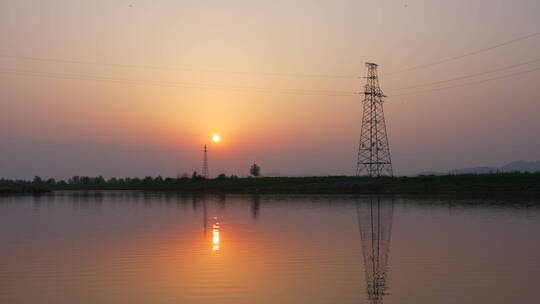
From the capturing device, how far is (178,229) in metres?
34.4

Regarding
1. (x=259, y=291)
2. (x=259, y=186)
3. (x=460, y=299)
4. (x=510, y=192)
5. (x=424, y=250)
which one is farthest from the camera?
(x=259, y=186)

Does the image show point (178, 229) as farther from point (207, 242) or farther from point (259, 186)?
point (259, 186)

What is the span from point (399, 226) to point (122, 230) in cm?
1704

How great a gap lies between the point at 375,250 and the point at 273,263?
5.58 m

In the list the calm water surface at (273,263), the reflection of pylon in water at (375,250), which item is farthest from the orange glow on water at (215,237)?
the reflection of pylon in water at (375,250)

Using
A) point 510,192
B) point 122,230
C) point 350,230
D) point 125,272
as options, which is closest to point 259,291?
point 125,272

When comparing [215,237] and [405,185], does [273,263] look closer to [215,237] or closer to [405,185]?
[215,237]

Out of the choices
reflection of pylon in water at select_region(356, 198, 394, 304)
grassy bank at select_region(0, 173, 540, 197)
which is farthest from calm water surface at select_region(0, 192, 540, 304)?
grassy bank at select_region(0, 173, 540, 197)

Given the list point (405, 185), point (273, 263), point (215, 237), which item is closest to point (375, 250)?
point (273, 263)

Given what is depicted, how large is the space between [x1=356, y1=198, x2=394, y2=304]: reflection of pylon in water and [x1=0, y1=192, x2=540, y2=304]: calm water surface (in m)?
0.05

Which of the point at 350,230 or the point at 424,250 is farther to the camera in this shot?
the point at 350,230

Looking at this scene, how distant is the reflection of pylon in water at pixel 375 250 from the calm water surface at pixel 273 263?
5 centimetres

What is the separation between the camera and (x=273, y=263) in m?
21.1

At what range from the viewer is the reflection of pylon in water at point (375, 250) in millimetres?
16469
